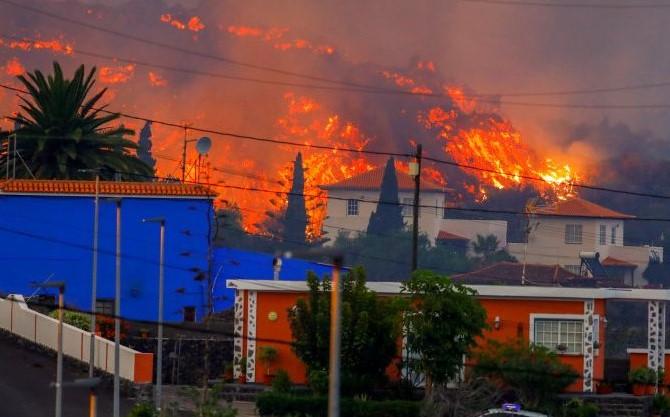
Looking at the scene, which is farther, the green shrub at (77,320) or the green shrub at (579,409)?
the green shrub at (77,320)

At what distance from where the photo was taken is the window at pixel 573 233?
563 ft

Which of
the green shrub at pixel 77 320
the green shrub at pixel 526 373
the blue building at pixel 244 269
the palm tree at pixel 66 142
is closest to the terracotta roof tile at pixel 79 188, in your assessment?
the palm tree at pixel 66 142

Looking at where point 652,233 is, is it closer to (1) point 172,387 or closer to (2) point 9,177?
(2) point 9,177

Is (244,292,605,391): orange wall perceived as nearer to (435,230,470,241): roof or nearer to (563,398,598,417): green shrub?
(563,398,598,417): green shrub

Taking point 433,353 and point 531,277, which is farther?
point 531,277

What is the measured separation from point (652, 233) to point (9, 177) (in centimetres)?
12569

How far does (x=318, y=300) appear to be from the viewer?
5216cm

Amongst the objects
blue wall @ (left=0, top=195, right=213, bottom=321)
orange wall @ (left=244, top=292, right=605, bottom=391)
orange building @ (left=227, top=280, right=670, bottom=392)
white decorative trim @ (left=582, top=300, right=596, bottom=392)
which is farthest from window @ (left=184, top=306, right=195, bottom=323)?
white decorative trim @ (left=582, top=300, right=596, bottom=392)

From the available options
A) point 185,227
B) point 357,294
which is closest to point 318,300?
point 357,294

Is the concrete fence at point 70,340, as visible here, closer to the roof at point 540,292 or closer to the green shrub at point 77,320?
the green shrub at point 77,320

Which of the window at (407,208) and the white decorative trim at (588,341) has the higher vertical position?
the window at (407,208)

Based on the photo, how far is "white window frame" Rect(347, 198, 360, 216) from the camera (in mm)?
186837

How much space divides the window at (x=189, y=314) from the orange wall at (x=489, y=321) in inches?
583

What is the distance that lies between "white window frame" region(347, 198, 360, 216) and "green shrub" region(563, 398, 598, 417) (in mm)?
135461
